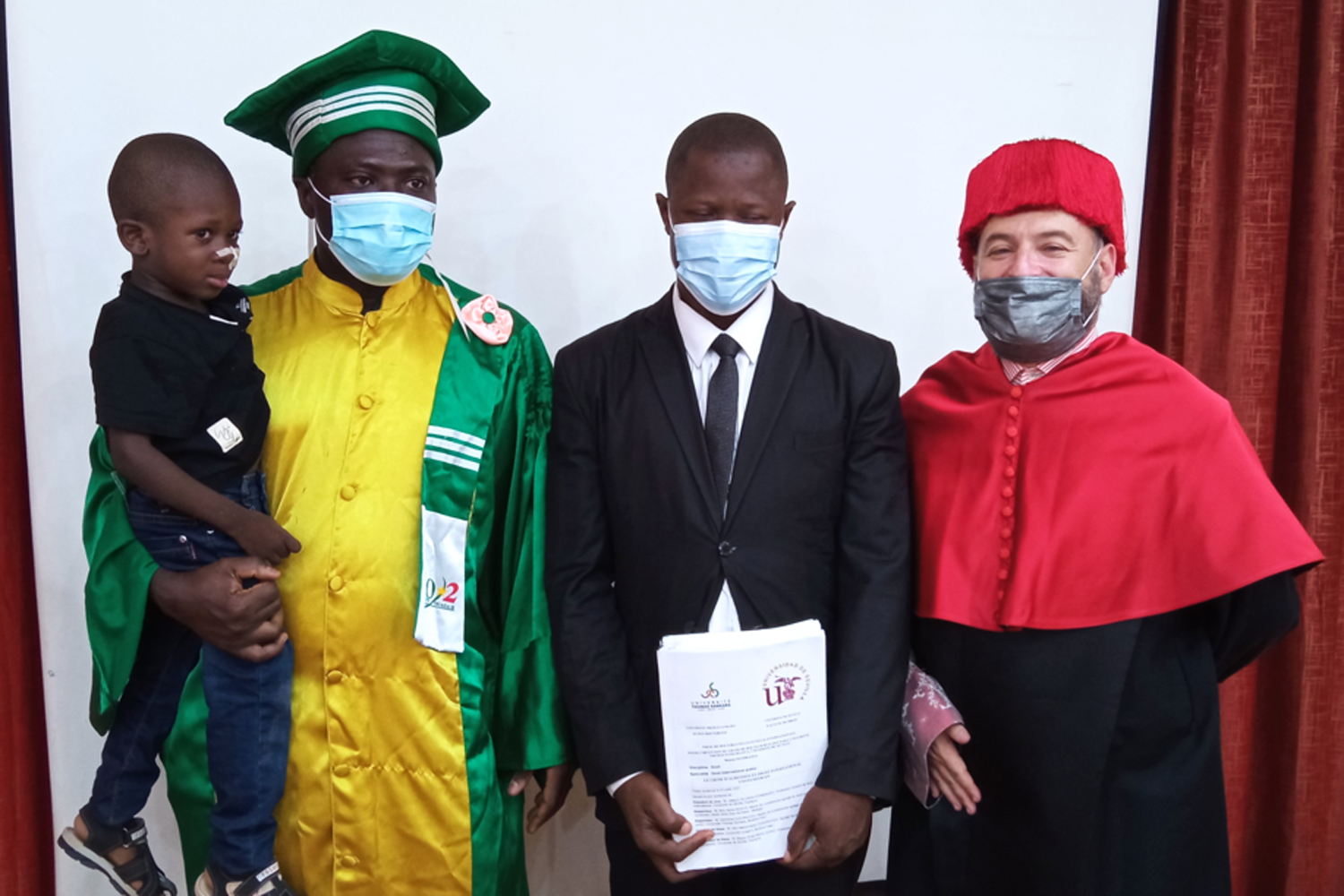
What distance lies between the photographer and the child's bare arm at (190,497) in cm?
157

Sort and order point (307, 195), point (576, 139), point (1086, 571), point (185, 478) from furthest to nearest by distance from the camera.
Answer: point (576, 139) < point (307, 195) < point (1086, 571) < point (185, 478)

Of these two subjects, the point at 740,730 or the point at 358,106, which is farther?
the point at 358,106

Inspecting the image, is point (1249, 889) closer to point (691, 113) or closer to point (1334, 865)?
point (1334, 865)

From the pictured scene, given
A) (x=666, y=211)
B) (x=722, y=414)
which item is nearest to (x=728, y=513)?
(x=722, y=414)

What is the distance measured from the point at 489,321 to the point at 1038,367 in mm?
1060

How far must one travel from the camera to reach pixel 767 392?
1.72 m

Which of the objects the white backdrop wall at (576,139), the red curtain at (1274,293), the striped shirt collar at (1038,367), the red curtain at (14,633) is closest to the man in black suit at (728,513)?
the striped shirt collar at (1038,367)

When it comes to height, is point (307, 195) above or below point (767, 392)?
above

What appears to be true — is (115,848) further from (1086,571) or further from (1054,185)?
(1054,185)

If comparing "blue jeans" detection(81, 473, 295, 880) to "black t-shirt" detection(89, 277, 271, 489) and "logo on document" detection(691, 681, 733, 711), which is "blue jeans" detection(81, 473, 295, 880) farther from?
"logo on document" detection(691, 681, 733, 711)

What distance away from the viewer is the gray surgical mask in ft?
5.66

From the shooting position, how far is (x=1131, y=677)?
171 centimetres

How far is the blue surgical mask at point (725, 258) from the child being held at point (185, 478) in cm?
80

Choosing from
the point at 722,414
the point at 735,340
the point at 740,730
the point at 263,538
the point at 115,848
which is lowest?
the point at 115,848
